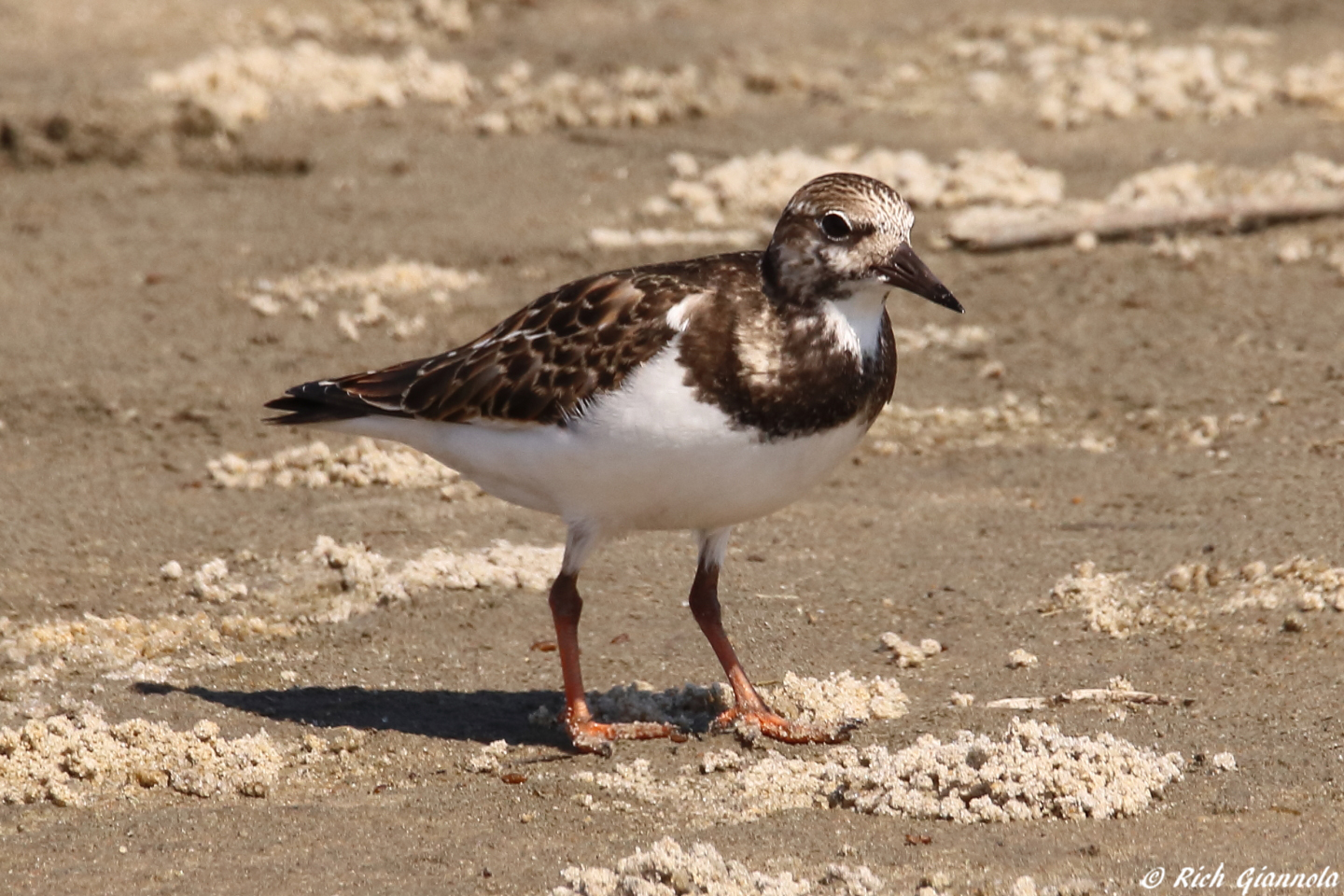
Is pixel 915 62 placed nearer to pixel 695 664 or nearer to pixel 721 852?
pixel 695 664

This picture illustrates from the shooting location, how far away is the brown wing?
5902mm

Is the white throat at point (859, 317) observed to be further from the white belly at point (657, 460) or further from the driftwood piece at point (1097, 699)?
the driftwood piece at point (1097, 699)

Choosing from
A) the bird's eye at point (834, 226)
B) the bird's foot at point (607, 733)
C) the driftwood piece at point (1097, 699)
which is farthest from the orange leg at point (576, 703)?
the bird's eye at point (834, 226)

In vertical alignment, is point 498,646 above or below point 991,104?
below

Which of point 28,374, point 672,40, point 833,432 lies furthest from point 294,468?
point 672,40

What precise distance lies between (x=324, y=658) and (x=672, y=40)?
25.3ft

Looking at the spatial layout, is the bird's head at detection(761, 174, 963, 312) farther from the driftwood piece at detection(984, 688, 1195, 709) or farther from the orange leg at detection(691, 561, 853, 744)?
the driftwood piece at detection(984, 688, 1195, 709)

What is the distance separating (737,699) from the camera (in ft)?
20.5

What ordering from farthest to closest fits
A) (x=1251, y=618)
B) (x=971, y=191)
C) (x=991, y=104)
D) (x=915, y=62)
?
(x=915, y=62) → (x=991, y=104) → (x=971, y=191) → (x=1251, y=618)

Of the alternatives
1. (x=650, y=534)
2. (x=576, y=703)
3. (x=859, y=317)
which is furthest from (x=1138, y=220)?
(x=576, y=703)

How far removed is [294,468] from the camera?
27.9ft

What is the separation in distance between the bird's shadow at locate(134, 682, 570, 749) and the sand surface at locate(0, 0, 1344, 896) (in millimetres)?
24

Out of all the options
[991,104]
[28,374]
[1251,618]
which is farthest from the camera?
[991,104]

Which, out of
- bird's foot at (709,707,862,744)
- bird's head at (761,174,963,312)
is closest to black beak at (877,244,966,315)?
bird's head at (761,174,963,312)
